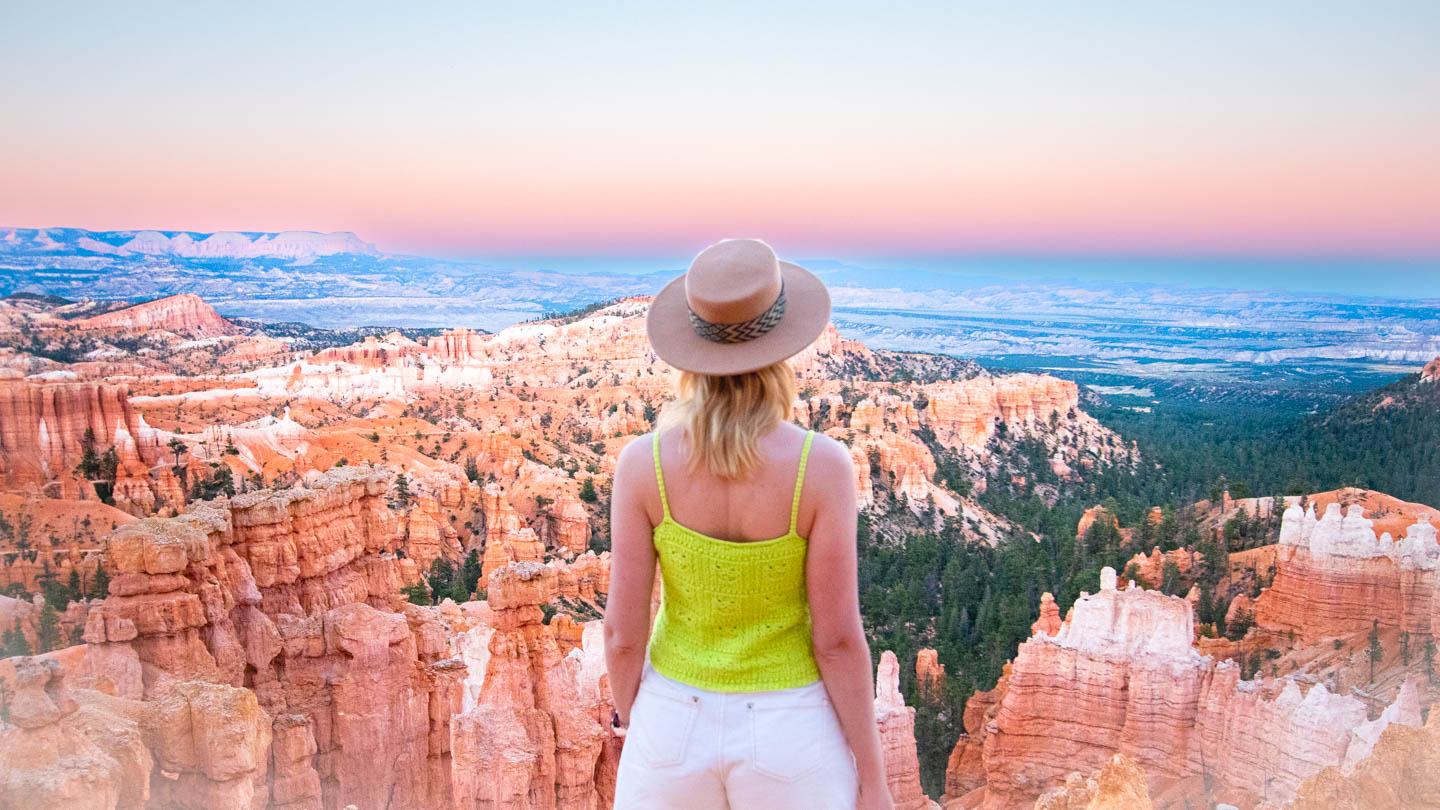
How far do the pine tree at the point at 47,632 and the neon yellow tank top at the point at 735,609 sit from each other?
662cm

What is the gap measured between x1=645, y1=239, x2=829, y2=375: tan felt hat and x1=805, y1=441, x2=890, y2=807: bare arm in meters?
0.28

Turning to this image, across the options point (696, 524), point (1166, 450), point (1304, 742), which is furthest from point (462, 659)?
point (1166, 450)

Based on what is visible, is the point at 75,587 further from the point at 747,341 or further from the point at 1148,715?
the point at 1148,715

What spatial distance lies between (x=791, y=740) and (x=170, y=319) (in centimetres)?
4973

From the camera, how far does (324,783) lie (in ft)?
25.3

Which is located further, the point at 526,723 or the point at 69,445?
the point at 69,445

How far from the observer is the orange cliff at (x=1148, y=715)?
341 inches

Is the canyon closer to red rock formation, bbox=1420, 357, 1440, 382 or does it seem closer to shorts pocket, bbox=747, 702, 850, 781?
shorts pocket, bbox=747, 702, 850, 781

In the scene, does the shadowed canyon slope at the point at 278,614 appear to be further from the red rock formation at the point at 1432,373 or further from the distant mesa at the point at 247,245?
the red rock formation at the point at 1432,373

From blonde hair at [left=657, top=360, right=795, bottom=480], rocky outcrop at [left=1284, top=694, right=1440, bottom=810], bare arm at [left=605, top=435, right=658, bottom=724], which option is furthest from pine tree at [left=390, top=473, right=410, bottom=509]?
blonde hair at [left=657, top=360, right=795, bottom=480]

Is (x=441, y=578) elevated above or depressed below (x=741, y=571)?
below

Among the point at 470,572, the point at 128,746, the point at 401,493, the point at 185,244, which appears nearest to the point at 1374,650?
the point at 128,746

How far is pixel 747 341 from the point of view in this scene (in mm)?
2201

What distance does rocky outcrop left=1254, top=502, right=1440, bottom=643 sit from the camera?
459 inches
